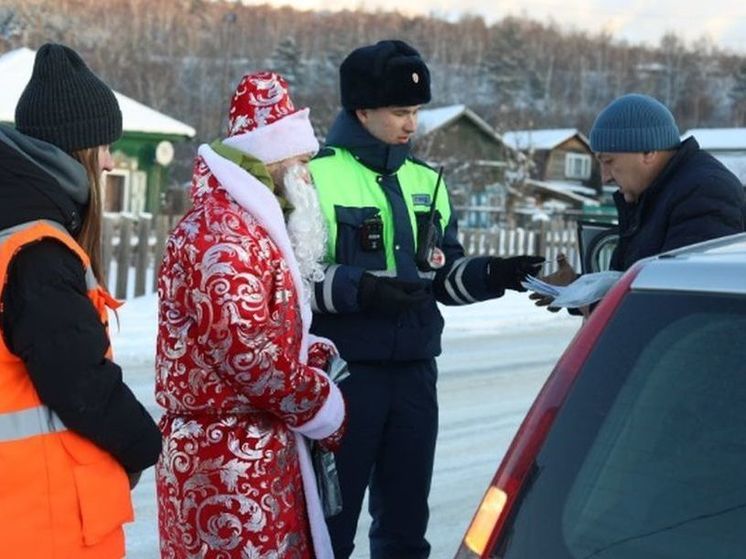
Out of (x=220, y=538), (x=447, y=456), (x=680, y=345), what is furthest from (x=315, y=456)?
(x=447, y=456)

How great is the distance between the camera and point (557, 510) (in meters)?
1.82

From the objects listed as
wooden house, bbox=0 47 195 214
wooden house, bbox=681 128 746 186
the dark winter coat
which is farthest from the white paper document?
wooden house, bbox=0 47 195 214

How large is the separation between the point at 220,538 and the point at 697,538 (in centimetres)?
155

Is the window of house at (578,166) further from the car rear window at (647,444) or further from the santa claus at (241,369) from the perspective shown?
the car rear window at (647,444)

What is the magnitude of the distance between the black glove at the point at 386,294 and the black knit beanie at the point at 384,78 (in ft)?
2.12

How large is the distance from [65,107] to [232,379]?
31.4 inches

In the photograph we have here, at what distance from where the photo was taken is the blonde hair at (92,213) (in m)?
2.56

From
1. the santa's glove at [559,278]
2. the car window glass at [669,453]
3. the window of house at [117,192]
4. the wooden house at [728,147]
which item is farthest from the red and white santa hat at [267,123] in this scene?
the window of house at [117,192]

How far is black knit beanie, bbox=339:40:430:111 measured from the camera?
3660 millimetres

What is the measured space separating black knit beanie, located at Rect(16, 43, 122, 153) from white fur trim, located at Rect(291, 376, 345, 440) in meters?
0.89

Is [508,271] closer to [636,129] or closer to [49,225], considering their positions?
[636,129]

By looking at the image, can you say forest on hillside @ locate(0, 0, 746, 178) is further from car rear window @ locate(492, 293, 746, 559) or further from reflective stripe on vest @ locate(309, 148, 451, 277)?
car rear window @ locate(492, 293, 746, 559)

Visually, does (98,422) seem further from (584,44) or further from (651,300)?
(584,44)

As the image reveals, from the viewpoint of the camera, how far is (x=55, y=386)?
2.32 m
